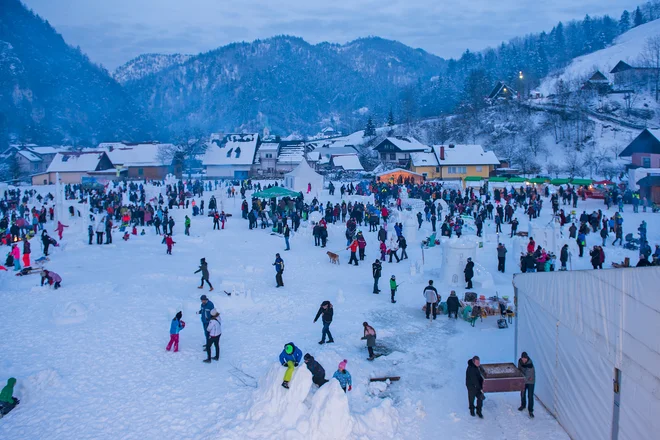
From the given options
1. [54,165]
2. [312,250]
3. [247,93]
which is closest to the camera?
[312,250]

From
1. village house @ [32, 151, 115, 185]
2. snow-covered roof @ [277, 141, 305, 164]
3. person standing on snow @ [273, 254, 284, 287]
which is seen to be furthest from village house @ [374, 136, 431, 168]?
person standing on snow @ [273, 254, 284, 287]

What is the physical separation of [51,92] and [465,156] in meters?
115

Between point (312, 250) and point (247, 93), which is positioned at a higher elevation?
point (247, 93)

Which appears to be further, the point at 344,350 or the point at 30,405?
the point at 344,350

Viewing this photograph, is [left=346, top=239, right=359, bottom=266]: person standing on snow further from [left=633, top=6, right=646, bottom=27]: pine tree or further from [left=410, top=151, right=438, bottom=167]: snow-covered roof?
[left=633, top=6, right=646, bottom=27]: pine tree

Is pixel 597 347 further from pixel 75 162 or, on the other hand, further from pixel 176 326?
pixel 75 162

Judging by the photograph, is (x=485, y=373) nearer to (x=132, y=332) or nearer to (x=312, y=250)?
(x=132, y=332)

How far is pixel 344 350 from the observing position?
35.0ft

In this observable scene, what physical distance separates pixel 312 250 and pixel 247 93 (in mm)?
188710

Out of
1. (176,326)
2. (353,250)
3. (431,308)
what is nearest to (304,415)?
(176,326)

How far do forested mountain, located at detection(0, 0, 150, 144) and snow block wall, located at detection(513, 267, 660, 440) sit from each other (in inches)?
4269

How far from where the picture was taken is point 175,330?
403 inches

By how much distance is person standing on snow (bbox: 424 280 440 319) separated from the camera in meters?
12.4

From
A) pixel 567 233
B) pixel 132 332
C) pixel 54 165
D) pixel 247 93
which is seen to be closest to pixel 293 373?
pixel 132 332
